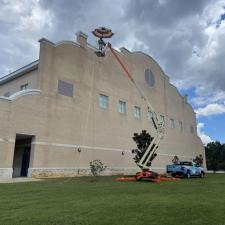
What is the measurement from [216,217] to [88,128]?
74.3 feet

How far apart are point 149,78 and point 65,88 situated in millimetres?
17147

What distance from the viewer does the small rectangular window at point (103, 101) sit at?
31.5 m

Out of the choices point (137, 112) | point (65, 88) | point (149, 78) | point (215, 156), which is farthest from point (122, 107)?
point (215, 156)

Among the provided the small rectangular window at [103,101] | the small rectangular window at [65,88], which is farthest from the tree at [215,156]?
the small rectangular window at [65,88]

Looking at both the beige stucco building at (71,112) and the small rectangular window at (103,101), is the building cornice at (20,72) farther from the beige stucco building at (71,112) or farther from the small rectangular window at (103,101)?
the small rectangular window at (103,101)

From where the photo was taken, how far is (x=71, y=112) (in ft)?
90.3

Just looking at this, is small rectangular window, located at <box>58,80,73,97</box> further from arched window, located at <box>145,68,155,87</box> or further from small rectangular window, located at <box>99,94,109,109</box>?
arched window, located at <box>145,68,155,87</box>

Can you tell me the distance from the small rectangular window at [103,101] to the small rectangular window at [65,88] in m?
4.56

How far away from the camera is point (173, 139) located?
43656mm

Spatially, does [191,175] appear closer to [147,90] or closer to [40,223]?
[147,90]

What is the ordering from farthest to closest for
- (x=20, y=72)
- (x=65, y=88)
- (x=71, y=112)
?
(x=20, y=72) → (x=71, y=112) → (x=65, y=88)

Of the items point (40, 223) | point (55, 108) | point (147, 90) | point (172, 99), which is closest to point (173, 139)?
point (172, 99)

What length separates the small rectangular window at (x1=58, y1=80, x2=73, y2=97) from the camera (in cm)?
2686

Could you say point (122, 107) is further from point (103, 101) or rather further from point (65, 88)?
point (65, 88)
